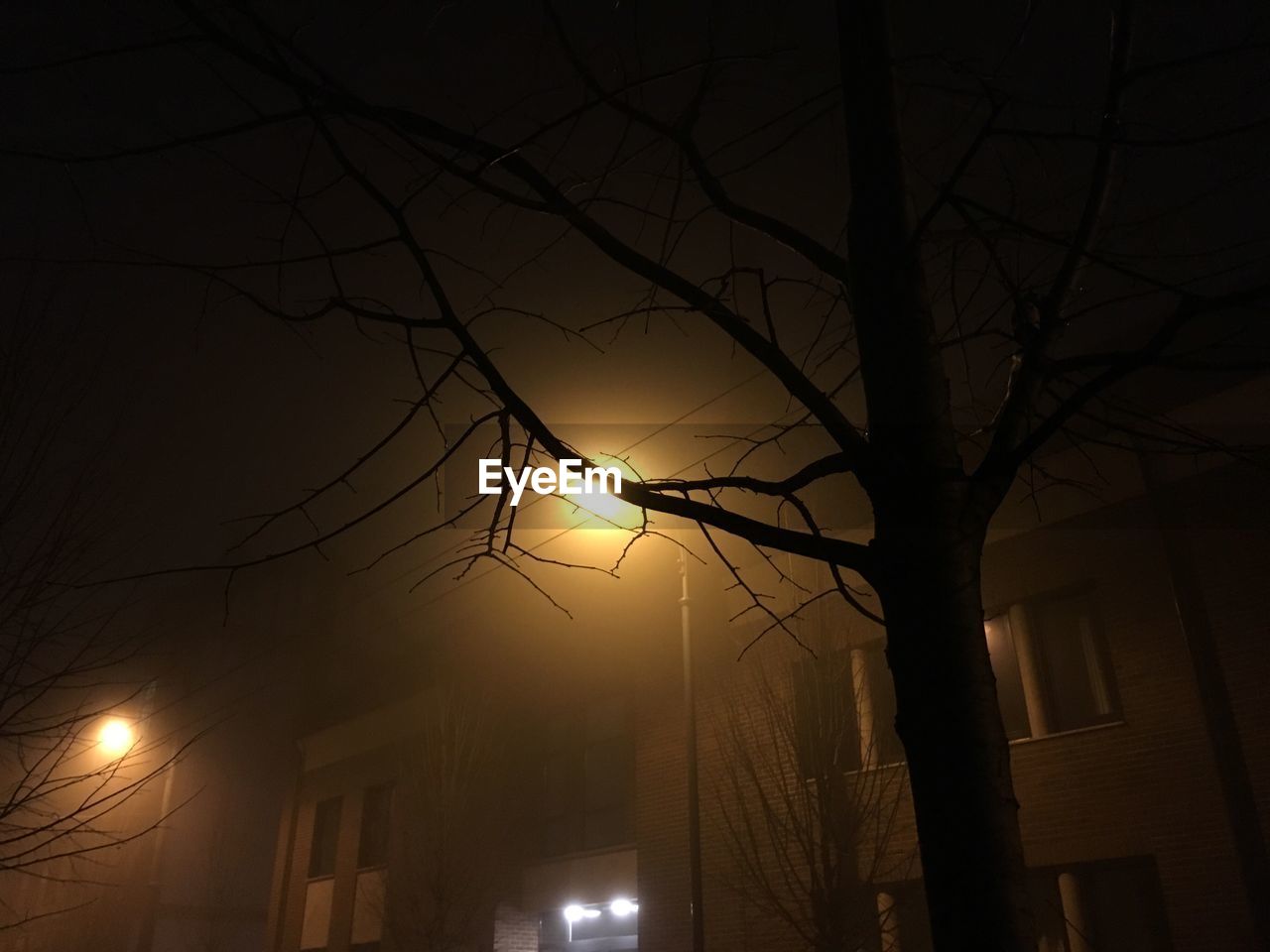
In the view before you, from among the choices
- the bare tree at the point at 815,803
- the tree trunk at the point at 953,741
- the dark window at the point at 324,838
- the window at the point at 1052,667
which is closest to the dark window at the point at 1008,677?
the window at the point at 1052,667

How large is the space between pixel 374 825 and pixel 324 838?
117 inches

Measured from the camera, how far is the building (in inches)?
422

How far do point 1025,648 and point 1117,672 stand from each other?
4.17 ft

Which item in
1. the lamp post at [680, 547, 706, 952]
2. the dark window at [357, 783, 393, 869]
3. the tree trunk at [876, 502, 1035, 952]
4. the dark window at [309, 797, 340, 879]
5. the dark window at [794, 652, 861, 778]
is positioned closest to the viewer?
the tree trunk at [876, 502, 1035, 952]

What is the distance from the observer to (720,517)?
8.34 feet

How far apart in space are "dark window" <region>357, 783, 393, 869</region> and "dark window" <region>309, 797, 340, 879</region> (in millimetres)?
1621

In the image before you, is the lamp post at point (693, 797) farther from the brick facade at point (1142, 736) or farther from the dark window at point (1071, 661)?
the dark window at point (1071, 661)

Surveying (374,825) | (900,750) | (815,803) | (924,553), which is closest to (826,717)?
(900,750)

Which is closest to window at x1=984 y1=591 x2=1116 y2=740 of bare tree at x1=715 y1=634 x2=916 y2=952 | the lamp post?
bare tree at x1=715 y1=634 x2=916 y2=952

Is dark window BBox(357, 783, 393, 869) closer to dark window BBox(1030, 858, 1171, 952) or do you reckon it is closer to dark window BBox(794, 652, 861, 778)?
dark window BBox(794, 652, 861, 778)

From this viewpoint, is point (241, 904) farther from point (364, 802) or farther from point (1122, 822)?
point (1122, 822)

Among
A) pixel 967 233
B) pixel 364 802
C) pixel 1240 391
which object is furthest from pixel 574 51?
pixel 364 802

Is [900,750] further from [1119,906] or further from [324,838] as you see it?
[324,838]

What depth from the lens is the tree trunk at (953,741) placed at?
1.95m
